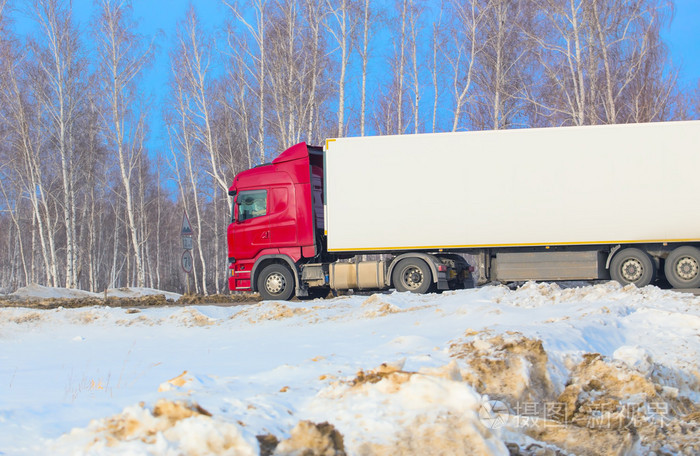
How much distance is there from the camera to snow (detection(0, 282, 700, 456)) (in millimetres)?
3807

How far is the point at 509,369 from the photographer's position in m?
5.22

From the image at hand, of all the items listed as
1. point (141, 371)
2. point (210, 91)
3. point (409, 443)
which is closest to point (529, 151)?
point (141, 371)

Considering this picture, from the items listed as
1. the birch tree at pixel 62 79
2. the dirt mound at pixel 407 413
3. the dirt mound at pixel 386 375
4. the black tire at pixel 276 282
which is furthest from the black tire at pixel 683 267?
the birch tree at pixel 62 79

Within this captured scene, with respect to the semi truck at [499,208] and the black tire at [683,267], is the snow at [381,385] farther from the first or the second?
the semi truck at [499,208]

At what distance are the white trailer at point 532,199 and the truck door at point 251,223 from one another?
1.70m

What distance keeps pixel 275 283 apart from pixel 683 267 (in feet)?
29.3

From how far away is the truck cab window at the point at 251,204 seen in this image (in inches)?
579

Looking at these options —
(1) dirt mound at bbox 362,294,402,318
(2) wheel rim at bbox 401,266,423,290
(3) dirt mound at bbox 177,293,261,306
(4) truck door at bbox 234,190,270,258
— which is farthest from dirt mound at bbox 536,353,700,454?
(3) dirt mound at bbox 177,293,261,306

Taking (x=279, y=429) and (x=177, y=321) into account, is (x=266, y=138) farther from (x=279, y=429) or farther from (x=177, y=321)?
(x=279, y=429)

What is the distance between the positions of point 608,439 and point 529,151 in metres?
9.55

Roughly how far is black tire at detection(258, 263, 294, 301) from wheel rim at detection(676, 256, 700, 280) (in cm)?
843

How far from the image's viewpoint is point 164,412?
3.80 m

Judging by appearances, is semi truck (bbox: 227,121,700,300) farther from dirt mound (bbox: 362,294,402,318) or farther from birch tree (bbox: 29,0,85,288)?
birch tree (bbox: 29,0,85,288)

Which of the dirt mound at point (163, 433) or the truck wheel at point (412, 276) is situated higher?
the truck wheel at point (412, 276)
